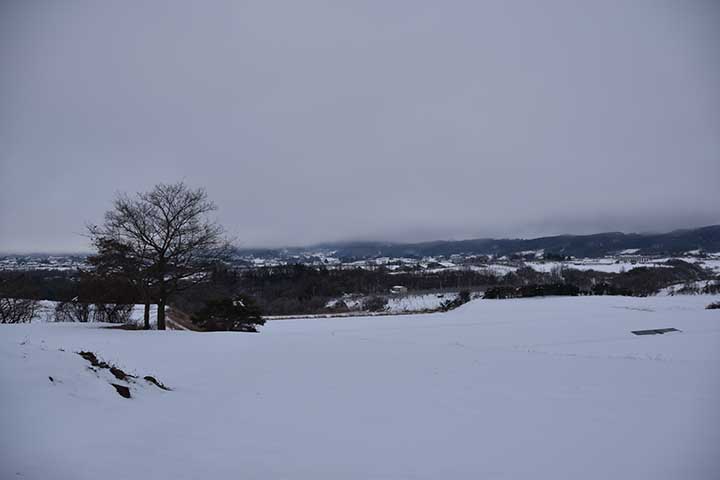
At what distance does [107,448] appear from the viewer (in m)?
3.90

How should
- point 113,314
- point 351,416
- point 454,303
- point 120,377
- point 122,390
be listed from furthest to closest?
point 454,303, point 113,314, point 120,377, point 351,416, point 122,390

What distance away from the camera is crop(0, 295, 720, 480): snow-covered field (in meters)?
4.04

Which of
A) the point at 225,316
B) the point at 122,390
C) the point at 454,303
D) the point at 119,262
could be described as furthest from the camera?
the point at 454,303

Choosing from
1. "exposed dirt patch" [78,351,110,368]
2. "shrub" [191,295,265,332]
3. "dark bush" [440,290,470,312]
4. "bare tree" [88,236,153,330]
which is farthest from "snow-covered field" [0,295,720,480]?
"dark bush" [440,290,470,312]

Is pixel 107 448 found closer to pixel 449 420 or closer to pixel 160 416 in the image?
pixel 160 416

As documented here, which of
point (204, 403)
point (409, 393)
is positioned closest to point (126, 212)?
point (204, 403)

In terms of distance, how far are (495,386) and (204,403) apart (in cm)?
653

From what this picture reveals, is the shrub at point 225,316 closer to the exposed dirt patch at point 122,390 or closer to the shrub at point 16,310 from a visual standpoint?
the shrub at point 16,310

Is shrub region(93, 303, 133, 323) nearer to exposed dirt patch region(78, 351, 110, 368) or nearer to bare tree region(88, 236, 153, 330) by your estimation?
bare tree region(88, 236, 153, 330)

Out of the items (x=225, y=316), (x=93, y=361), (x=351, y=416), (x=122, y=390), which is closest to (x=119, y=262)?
(x=225, y=316)

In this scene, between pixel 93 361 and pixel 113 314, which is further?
pixel 113 314

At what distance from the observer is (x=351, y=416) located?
598 cm

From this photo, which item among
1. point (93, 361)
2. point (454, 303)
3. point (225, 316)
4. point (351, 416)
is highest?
point (93, 361)

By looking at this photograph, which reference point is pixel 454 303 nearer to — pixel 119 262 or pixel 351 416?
pixel 119 262
